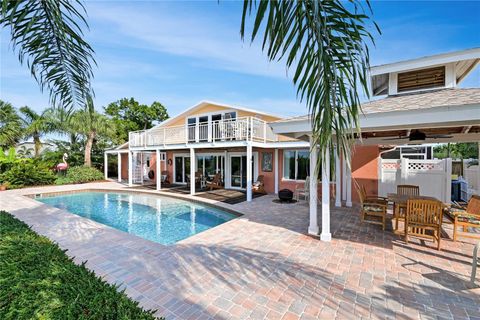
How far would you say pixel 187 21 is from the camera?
3.68 meters

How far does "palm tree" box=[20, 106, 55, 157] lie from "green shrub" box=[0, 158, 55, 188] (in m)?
3.07

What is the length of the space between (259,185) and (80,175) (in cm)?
1569

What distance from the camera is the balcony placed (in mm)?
11578

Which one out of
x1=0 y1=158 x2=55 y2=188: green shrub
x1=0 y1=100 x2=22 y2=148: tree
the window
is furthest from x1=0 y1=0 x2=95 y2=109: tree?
x1=0 y1=100 x2=22 y2=148: tree

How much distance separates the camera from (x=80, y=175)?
18781 millimetres

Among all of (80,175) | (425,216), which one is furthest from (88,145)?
(425,216)

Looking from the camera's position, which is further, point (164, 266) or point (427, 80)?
point (427, 80)

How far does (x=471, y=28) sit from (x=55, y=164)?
90.8 feet

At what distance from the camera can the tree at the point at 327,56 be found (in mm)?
1300

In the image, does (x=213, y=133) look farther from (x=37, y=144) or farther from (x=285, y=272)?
(x=37, y=144)

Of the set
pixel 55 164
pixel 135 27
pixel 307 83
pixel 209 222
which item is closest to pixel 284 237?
pixel 209 222

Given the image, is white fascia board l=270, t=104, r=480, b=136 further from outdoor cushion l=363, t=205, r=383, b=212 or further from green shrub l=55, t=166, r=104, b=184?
green shrub l=55, t=166, r=104, b=184

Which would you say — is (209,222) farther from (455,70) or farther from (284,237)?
(455,70)

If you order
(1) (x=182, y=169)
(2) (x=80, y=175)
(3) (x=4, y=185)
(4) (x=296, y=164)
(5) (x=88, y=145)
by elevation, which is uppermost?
(5) (x=88, y=145)
